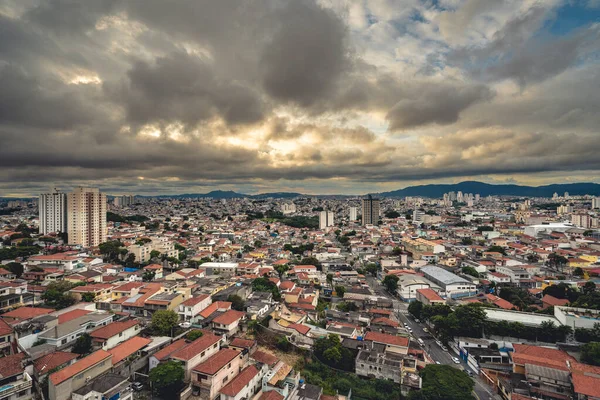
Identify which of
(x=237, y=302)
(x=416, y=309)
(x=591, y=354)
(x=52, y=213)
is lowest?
(x=416, y=309)

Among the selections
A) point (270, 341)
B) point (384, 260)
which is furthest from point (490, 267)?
point (270, 341)

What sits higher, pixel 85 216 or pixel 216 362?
pixel 85 216

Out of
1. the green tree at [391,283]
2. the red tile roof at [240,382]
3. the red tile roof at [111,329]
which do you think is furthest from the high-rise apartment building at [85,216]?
the red tile roof at [240,382]

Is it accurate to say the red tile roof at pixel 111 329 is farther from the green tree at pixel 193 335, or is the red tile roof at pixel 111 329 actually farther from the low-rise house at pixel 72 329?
the green tree at pixel 193 335

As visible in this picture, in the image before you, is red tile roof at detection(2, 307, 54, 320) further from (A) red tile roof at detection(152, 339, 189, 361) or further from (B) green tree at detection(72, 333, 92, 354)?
(A) red tile roof at detection(152, 339, 189, 361)

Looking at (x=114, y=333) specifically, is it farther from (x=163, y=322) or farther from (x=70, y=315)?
(x=70, y=315)

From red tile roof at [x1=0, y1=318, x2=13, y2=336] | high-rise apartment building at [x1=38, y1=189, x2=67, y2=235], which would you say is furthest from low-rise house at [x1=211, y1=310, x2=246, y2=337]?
high-rise apartment building at [x1=38, y1=189, x2=67, y2=235]

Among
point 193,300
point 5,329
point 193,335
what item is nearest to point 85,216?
point 193,300
